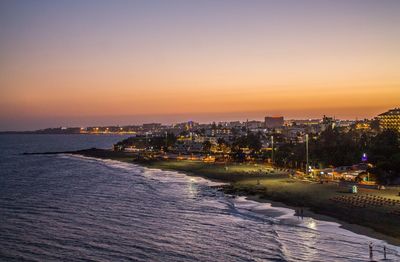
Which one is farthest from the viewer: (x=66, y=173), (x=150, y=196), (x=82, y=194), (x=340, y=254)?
(x=66, y=173)

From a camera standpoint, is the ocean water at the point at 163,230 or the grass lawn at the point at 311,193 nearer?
the ocean water at the point at 163,230

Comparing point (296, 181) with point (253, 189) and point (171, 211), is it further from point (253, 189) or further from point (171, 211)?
point (171, 211)

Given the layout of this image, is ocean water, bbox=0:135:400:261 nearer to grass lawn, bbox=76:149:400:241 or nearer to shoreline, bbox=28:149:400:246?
shoreline, bbox=28:149:400:246

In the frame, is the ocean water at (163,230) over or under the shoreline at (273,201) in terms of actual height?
under

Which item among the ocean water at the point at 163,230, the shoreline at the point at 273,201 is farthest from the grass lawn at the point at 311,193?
the ocean water at the point at 163,230

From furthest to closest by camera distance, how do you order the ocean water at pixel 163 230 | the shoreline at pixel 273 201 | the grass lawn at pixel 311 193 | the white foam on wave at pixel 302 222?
1. the grass lawn at pixel 311 193
2. the shoreline at pixel 273 201
3. the white foam on wave at pixel 302 222
4. the ocean water at pixel 163 230

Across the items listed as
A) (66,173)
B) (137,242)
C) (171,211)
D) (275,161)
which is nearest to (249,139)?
(275,161)

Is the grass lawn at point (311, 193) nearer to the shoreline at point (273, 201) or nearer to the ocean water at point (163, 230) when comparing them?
the shoreline at point (273, 201)

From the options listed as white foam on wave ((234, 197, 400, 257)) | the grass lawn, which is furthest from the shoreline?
white foam on wave ((234, 197, 400, 257))
